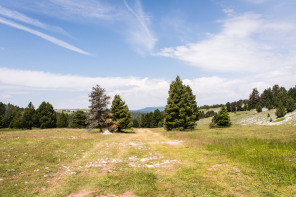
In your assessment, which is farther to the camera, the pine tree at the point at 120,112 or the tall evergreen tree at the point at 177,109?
the pine tree at the point at 120,112

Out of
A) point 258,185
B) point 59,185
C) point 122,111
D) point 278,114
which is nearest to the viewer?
point 258,185

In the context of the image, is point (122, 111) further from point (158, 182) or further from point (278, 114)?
point (278, 114)

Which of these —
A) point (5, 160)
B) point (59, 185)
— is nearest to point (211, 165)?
point (59, 185)

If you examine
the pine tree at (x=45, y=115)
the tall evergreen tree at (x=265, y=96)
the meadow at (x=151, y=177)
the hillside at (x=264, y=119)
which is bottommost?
the hillside at (x=264, y=119)

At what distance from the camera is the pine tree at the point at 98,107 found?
3725 centimetres

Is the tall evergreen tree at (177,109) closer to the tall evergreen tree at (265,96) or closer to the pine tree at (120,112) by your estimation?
the pine tree at (120,112)

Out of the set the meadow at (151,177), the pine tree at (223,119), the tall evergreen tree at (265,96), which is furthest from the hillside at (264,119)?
the meadow at (151,177)

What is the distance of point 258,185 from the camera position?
6.95m

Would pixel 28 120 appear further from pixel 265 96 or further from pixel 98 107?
pixel 265 96

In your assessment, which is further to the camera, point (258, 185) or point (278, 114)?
point (278, 114)

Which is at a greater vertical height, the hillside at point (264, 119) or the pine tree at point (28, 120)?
the pine tree at point (28, 120)

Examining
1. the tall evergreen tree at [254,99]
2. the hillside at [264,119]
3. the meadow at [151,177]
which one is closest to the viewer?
the meadow at [151,177]

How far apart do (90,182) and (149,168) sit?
3689 millimetres

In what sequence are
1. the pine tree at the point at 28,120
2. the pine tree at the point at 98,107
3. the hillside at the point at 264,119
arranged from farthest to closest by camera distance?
the pine tree at the point at 28,120
the hillside at the point at 264,119
the pine tree at the point at 98,107
